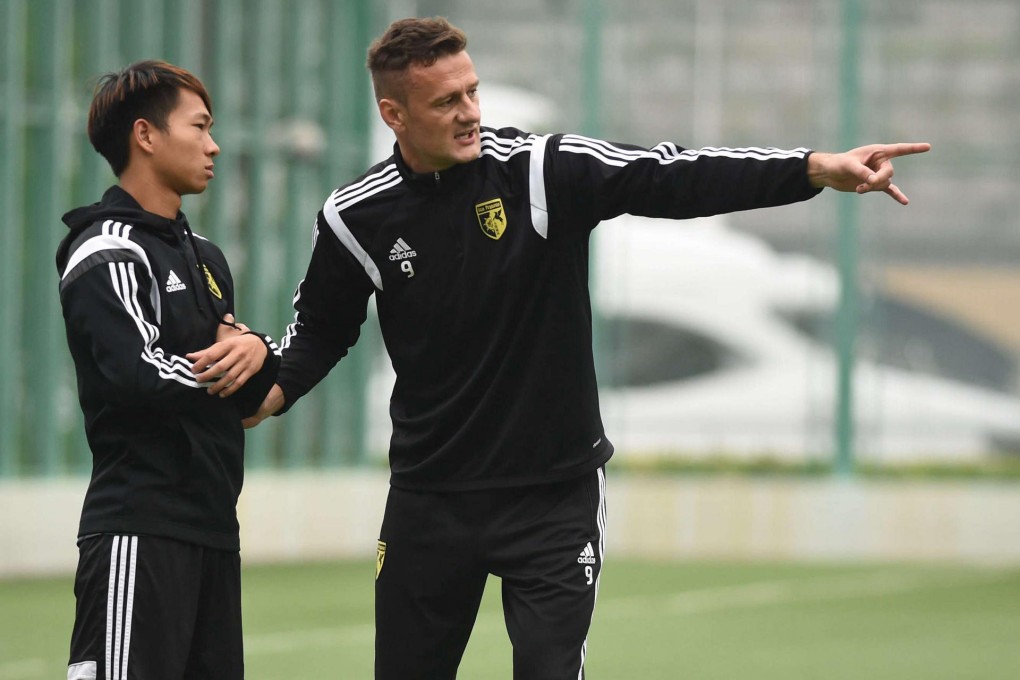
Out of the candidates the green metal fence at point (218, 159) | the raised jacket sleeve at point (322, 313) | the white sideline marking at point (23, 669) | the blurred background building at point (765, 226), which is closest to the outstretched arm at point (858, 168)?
the raised jacket sleeve at point (322, 313)

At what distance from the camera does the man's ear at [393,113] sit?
4.47 meters

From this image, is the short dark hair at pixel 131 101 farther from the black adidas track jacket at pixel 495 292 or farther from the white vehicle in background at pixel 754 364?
the white vehicle in background at pixel 754 364

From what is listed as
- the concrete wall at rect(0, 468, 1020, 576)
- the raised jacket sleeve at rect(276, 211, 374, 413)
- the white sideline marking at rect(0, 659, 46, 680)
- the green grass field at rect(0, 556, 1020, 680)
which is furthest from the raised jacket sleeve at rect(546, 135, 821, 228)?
the concrete wall at rect(0, 468, 1020, 576)

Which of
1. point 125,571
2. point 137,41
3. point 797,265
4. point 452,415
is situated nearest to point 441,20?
point 452,415

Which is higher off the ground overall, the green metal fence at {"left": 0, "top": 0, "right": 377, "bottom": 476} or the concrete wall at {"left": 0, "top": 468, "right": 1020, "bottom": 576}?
the green metal fence at {"left": 0, "top": 0, "right": 377, "bottom": 476}

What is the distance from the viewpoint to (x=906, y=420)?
557 inches

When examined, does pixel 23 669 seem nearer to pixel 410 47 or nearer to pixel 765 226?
pixel 410 47

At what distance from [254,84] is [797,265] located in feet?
15.7

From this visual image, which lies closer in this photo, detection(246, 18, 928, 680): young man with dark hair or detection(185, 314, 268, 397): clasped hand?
detection(185, 314, 268, 397): clasped hand

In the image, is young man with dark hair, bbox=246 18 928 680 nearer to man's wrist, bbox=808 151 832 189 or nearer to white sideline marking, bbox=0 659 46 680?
man's wrist, bbox=808 151 832 189

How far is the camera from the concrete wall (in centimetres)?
1337

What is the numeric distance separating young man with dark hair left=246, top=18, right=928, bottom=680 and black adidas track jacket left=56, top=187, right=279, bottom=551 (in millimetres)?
497

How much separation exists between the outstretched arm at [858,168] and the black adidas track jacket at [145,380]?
1.56 m

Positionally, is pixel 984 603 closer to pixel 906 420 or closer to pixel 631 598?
pixel 631 598
